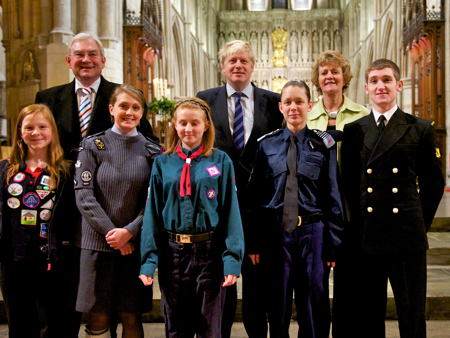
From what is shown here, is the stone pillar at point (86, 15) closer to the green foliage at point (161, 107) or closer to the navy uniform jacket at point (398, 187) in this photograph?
the green foliage at point (161, 107)

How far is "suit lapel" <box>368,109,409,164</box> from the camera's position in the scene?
277 centimetres

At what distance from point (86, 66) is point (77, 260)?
3.81ft

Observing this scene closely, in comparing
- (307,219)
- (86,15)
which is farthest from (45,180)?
(86,15)

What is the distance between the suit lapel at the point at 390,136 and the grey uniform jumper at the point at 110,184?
1229mm

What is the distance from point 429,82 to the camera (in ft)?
39.9

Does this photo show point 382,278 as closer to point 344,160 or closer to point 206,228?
point 344,160

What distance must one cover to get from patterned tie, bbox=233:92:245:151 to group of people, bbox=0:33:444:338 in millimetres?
271

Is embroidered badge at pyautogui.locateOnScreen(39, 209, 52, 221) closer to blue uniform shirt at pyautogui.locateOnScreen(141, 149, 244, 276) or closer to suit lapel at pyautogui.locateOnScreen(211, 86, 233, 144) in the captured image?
blue uniform shirt at pyautogui.locateOnScreen(141, 149, 244, 276)

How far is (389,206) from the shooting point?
108 inches

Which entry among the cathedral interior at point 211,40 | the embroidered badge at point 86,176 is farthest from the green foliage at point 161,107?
the embroidered badge at point 86,176

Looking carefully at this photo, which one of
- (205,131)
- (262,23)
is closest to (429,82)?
(205,131)

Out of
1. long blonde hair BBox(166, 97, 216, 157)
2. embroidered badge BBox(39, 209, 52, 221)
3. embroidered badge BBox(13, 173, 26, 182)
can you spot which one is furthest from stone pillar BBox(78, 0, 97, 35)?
long blonde hair BBox(166, 97, 216, 157)

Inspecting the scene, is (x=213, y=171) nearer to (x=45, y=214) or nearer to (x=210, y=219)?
(x=210, y=219)

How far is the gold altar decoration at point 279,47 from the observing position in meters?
27.9
